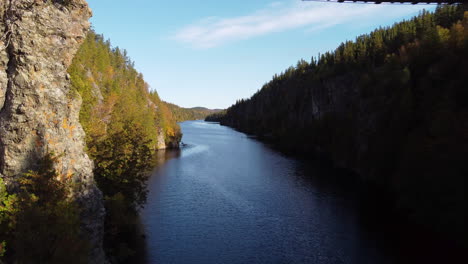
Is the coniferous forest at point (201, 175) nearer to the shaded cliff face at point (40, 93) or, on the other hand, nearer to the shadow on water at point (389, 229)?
the shaded cliff face at point (40, 93)

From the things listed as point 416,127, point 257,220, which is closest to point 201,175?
point 257,220

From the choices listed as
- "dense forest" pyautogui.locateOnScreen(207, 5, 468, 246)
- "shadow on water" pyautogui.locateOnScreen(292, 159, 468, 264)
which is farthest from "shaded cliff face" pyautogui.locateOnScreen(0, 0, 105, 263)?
"dense forest" pyautogui.locateOnScreen(207, 5, 468, 246)

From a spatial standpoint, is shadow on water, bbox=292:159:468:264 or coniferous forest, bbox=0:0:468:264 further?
shadow on water, bbox=292:159:468:264

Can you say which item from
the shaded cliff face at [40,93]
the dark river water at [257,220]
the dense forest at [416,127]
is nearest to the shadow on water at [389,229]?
the dark river water at [257,220]

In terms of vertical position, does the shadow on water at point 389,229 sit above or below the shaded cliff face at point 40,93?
below

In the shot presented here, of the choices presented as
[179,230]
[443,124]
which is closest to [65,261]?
[179,230]

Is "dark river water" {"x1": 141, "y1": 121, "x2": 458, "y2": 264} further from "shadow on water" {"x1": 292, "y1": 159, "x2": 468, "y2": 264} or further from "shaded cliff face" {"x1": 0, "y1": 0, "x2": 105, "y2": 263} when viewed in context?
"shaded cliff face" {"x1": 0, "y1": 0, "x2": 105, "y2": 263}
